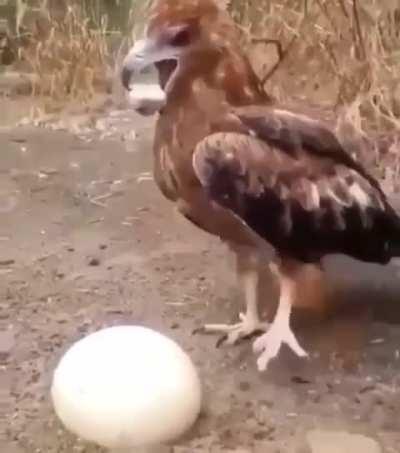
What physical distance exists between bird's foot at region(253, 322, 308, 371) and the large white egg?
13cm

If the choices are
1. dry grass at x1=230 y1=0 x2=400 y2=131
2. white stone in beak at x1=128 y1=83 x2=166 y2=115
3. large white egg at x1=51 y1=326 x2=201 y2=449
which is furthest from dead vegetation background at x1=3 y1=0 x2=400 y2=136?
large white egg at x1=51 y1=326 x2=201 y2=449

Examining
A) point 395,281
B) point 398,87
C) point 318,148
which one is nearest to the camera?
point 318,148

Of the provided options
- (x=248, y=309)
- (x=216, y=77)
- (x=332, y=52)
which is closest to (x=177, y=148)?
(x=216, y=77)

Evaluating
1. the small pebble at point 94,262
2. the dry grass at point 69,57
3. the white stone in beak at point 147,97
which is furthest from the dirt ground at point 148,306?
the white stone in beak at point 147,97

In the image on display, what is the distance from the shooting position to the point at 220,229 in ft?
3.60

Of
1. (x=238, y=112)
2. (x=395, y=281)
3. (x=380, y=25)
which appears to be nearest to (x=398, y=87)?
(x=380, y=25)

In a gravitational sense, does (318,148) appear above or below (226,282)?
above

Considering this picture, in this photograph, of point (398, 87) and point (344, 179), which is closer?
point (344, 179)

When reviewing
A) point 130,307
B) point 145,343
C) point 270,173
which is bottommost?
point 130,307

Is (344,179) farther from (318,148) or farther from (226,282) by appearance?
(226,282)

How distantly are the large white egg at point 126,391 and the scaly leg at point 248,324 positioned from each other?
0.18 meters

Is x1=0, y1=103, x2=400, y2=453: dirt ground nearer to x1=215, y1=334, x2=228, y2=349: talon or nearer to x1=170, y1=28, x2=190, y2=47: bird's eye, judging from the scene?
x1=215, y1=334, x2=228, y2=349: talon

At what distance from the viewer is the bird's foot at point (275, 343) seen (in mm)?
1104

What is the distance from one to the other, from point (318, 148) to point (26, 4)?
942 mm
